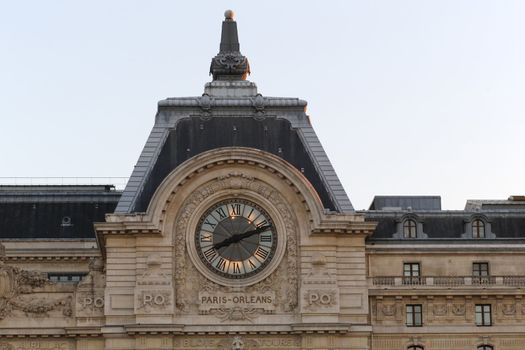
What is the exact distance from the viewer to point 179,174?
112 meters

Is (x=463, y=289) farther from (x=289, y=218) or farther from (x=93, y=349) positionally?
(x=93, y=349)

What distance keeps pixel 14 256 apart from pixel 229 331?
17.5 metres

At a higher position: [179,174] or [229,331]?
[179,174]

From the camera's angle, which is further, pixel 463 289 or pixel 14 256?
pixel 14 256

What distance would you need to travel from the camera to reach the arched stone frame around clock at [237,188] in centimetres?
11162

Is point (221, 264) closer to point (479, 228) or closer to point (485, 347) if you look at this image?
point (485, 347)

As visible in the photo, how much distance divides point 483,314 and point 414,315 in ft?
12.5

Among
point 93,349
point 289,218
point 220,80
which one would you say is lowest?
point 93,349

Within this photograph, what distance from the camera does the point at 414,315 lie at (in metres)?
114

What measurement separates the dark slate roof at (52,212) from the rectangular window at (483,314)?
2538 centimetres

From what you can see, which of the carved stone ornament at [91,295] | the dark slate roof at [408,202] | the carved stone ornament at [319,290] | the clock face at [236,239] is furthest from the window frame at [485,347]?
the carved stone ornament at [91,295]

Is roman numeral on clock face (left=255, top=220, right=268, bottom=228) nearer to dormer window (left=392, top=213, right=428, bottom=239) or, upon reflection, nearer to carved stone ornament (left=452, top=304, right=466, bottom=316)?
dormer window (left=392, top=213, right=428, bottom=239)

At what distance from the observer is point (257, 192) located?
4434 inches

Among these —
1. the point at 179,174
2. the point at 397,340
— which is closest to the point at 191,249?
the point at 179,174
